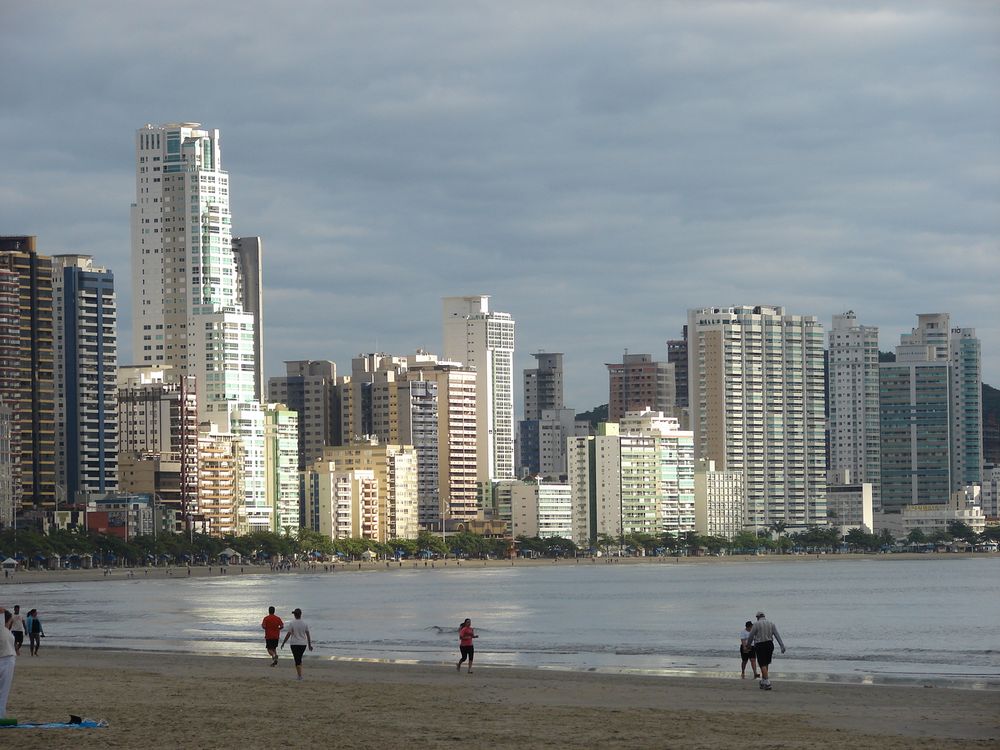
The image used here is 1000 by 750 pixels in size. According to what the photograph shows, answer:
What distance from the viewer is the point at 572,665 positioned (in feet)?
199

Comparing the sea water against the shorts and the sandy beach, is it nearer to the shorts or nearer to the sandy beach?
the shorts

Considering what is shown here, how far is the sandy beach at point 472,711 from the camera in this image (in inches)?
1224

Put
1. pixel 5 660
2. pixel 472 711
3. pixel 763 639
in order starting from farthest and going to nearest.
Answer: pixel 763 639
pixel 472 711
pixel 5 660

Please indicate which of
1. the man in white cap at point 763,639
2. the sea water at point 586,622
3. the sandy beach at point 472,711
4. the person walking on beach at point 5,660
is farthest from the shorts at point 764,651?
the person walking on beach at point 5,660

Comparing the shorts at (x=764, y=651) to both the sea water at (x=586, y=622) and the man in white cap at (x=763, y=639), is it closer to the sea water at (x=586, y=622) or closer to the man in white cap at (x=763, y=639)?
the man in white cap at (x=763, y=639)

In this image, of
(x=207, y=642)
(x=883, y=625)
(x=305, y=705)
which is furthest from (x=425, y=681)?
(x=883, y=625)

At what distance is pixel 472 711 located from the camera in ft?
119

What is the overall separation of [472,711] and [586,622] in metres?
62.9

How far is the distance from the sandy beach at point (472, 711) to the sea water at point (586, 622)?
9.59 m

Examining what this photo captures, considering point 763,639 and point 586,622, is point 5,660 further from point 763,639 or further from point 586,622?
point 586,622

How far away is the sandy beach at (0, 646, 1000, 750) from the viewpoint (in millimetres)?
31094

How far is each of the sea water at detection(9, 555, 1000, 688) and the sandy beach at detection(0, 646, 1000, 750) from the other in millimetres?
9595

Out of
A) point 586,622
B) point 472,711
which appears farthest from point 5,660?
point 586,622

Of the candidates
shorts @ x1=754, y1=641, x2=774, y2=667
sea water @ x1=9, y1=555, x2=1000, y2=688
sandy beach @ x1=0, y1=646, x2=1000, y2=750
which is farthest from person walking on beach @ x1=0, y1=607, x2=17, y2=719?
sea water @ x1=9, y1=555, x2=1000, y2=688
